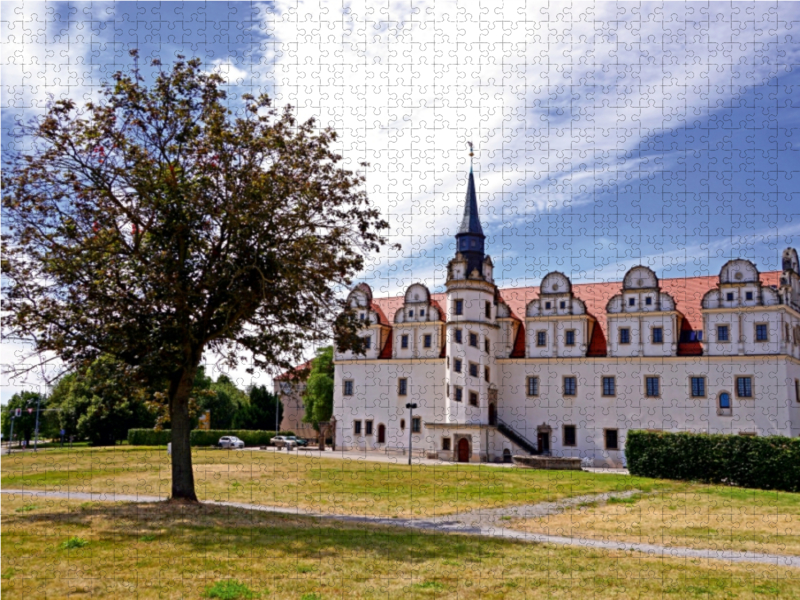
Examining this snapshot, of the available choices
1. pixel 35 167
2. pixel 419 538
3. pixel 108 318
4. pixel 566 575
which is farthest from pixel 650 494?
pixel 35 167

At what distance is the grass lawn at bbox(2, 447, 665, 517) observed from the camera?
2167 cm

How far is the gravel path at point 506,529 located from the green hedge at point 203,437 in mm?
40034

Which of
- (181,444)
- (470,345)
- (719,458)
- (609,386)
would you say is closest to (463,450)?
(470,345)

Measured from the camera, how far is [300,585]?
9.80 metres

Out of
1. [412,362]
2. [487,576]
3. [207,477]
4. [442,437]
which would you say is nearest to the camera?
[487,576]

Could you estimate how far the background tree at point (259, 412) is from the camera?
6981 cm

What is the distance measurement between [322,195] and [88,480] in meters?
15.0

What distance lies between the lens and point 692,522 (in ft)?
58.6

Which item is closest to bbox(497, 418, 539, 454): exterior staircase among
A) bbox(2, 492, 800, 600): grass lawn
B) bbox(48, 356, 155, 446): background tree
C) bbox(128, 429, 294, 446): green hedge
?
bbox(128, 429, 294, 446): green hedge

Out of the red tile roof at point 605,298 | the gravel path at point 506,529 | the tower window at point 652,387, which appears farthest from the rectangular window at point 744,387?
the gravel path at point 506,529

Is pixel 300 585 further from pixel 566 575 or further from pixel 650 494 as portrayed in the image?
pixel 650 494

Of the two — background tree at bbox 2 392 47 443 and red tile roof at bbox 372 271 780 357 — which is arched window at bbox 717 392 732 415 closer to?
red tile roof at bbox 372 271 780 357

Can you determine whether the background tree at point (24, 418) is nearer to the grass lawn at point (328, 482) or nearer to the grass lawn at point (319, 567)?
the grass lawn at point (328, 482)

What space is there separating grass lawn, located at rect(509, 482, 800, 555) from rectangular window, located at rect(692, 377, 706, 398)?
1824 cm
